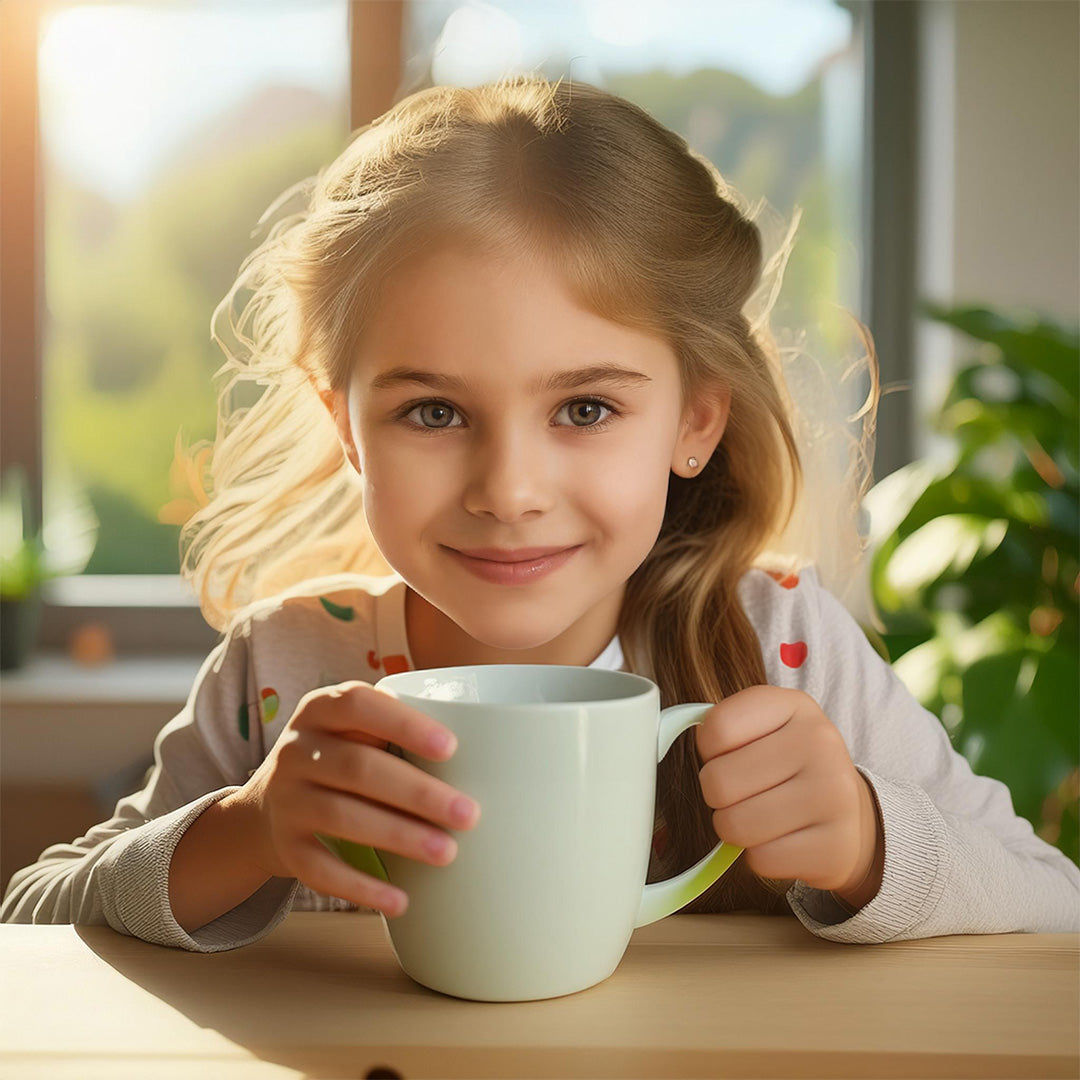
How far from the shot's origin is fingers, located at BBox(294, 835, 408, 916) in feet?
1.45

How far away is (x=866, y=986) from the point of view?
462 mm

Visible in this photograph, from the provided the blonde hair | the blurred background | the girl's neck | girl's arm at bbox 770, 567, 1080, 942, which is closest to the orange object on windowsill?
the blurred background

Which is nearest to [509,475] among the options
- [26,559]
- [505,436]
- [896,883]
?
[505,436]

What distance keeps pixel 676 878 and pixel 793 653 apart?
1.39 ft

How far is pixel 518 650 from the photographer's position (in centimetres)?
86

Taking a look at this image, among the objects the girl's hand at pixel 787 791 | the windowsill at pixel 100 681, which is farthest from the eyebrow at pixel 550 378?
the windowsill at pixel 100 681

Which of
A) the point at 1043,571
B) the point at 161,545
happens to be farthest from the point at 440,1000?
the point at 161,545

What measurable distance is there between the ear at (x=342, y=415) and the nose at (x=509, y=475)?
16 centimetres

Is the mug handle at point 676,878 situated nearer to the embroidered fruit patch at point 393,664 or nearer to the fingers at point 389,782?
the fingers at point 389,782

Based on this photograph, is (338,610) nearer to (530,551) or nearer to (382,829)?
(530,551)

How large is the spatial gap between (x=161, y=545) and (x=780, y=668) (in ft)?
5.77

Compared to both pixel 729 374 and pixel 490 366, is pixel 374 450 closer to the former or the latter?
pixel 490 366

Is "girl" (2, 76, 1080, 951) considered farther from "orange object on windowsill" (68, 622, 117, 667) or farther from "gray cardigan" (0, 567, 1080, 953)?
"orange object on windowsill" (68, 622, 117, 667)

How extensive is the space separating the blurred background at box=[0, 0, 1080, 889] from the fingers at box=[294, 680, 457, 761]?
4.93ft
